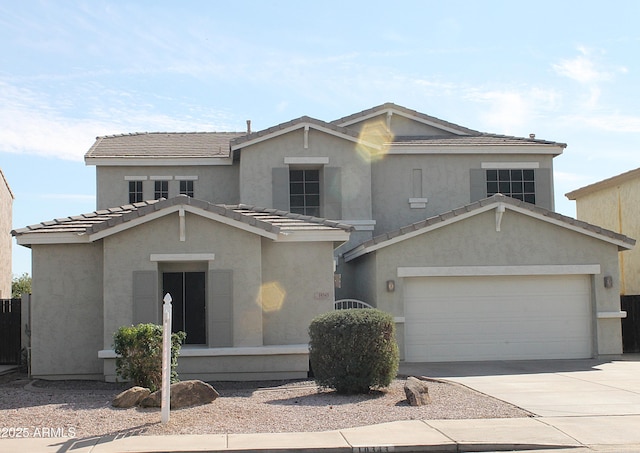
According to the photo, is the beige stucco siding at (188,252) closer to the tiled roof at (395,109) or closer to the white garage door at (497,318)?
the white garage door at (497,318)

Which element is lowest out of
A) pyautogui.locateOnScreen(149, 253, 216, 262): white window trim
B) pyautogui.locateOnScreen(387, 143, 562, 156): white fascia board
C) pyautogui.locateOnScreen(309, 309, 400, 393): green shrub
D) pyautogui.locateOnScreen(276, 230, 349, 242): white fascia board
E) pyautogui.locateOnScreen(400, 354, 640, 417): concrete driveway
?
pyautogui.locateOnScreen(400, 354, 640, 417): concrete driveway

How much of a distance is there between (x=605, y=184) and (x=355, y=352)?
18.1m

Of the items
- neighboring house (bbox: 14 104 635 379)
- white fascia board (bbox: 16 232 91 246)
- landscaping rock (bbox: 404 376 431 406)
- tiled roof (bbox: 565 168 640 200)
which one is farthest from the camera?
tiled roof (bbox: 565 168 640 200)

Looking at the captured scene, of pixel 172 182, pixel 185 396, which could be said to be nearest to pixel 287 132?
pixel 172 182

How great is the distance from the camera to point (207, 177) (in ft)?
78.2

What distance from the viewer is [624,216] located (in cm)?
2689

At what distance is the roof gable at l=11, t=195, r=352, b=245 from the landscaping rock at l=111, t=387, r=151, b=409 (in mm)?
4681

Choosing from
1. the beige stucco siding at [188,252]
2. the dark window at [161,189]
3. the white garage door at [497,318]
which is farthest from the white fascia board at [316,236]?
the dark window at [161,189]

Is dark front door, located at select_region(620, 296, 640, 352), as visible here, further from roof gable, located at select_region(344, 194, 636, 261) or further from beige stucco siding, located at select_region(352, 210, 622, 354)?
roof gable, located at select_region(344, 194, 636, 261)

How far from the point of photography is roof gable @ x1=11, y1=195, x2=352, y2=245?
623 inches

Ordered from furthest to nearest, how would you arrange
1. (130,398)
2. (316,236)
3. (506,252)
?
(506,252) < (316,236) < (130,398)

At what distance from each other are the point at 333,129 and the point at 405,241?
183 inches

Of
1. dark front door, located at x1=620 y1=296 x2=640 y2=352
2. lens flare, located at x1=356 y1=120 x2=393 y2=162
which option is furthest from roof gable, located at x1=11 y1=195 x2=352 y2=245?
dark front door, located at x1=620 y1=296 x2=640 y2=352

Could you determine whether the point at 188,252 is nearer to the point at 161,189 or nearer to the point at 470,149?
the point at 161,189
